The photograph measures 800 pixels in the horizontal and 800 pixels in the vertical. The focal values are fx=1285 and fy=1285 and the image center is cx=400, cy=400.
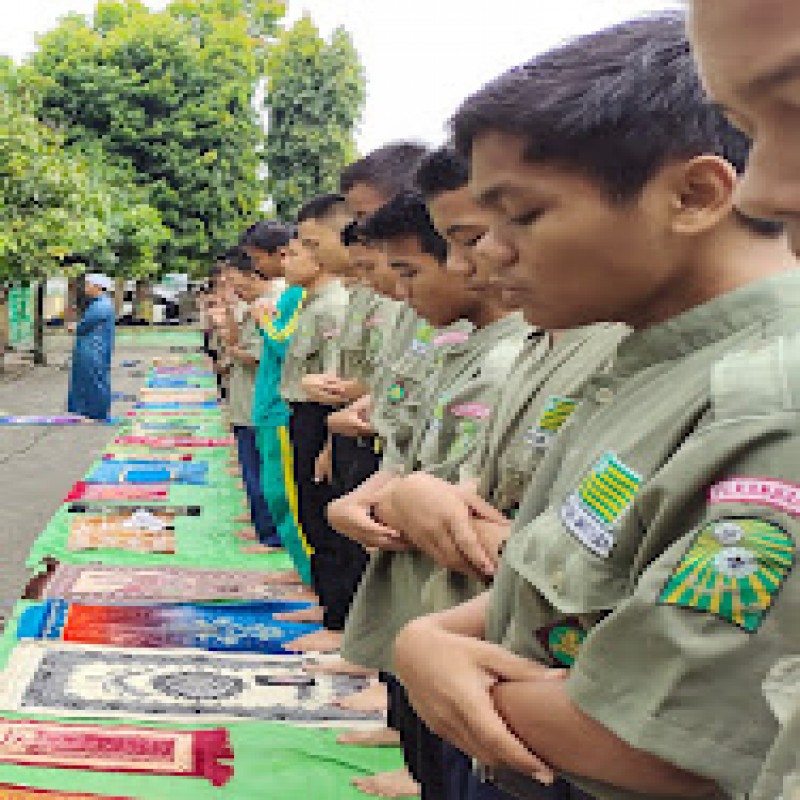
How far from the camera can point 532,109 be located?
1.47 m

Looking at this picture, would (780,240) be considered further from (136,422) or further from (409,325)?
(136,422)

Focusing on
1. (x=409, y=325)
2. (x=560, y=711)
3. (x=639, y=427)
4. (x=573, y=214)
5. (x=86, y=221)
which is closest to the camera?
(x=560, y=711)

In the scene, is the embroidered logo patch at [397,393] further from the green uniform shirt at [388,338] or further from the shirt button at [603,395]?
the shirt button at [603,395]

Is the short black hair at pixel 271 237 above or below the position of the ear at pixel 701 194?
below

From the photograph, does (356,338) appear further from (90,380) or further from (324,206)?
(90,380)

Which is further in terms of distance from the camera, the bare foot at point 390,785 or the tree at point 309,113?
the tree at point 309,113

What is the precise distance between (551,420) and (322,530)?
3.38 meters

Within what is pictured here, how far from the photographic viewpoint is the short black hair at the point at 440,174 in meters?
2.42

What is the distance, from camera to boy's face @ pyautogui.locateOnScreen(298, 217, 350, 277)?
536 centimetres

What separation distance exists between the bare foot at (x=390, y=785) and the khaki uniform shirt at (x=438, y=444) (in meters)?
0.85

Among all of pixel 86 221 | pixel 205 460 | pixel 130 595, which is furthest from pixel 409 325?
pixel 86 221

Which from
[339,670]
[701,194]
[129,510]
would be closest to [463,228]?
[701,194]

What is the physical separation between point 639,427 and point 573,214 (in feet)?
0.90

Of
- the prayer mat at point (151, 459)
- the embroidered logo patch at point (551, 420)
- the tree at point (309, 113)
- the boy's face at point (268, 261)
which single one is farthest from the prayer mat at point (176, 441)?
the tree at point (309, 113)
